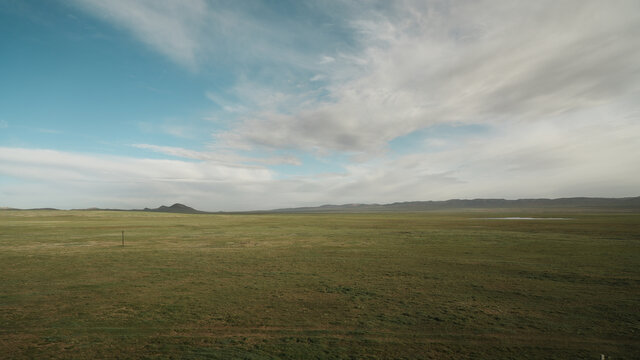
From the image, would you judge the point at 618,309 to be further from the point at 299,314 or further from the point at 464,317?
the point at 299,314

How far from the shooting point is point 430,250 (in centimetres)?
2548

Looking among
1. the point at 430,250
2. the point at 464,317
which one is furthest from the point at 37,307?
the point at 430,250

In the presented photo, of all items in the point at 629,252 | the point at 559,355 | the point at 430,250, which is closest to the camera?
the point at 559,355

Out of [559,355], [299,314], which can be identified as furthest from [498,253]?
[299,314]

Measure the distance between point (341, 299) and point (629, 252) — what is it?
1033 inches

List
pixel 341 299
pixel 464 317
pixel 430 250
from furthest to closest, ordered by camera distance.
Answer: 1. pixel 430 250
2. pixel 341 299
3. pixel 464 317

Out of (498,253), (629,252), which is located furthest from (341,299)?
(629,252)

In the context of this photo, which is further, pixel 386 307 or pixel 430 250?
pixel 430 250

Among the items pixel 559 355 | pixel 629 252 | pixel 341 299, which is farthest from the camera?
pixel 629 252

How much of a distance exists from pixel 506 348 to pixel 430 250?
713 inches

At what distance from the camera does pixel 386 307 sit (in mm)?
11281

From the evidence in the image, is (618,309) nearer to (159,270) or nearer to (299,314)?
(299,314)

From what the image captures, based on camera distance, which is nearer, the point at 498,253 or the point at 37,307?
the point at 37,307

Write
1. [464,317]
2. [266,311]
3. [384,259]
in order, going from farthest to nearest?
1. [384,259]
2. [266,311]
3. [464,317]
